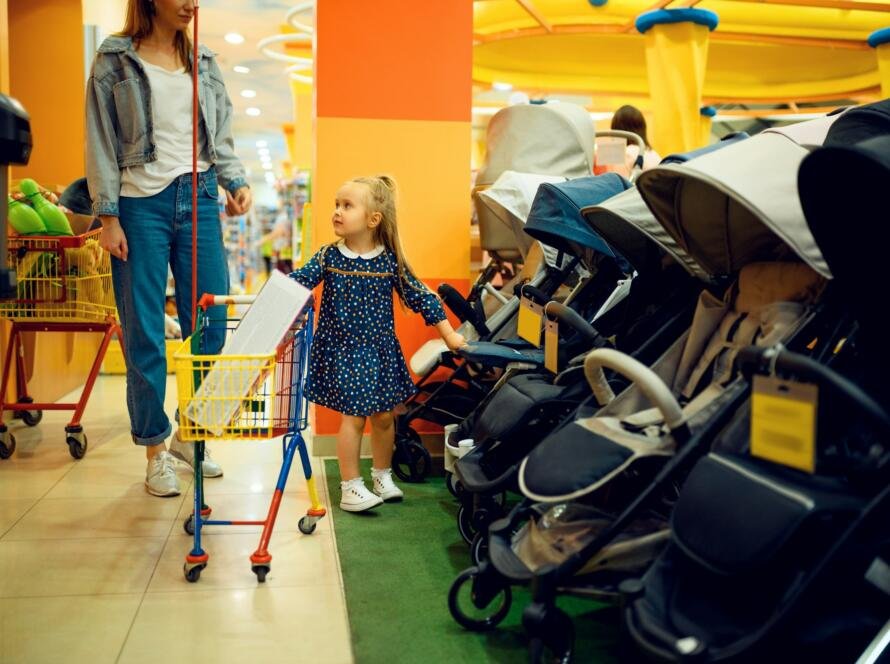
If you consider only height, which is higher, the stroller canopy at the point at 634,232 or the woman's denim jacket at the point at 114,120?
the woman's denim jacket at the point at 114,120

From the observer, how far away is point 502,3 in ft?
30.3

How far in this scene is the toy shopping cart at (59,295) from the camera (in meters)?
3.62

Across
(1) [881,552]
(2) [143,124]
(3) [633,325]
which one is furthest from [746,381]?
(2) [143,124]

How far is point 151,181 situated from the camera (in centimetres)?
302

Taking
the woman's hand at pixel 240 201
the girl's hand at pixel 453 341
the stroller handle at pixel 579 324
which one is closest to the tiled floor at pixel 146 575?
the girl's hand at pixel 453 341

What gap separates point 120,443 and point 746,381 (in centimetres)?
311

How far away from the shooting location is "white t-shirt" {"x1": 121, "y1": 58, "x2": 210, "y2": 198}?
300 cm

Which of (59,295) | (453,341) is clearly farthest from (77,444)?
(453,341)

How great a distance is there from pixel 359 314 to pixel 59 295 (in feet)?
5.11

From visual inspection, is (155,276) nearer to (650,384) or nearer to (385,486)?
(385,486)

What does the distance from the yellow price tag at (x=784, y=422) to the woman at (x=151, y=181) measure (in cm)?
204

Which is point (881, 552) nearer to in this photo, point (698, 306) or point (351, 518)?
point (698, 306)

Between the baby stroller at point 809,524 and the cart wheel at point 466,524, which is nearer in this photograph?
the baby stroller at point 809,524

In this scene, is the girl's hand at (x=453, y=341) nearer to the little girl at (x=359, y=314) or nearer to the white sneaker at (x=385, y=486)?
the little girl at (x=359, y=314)
